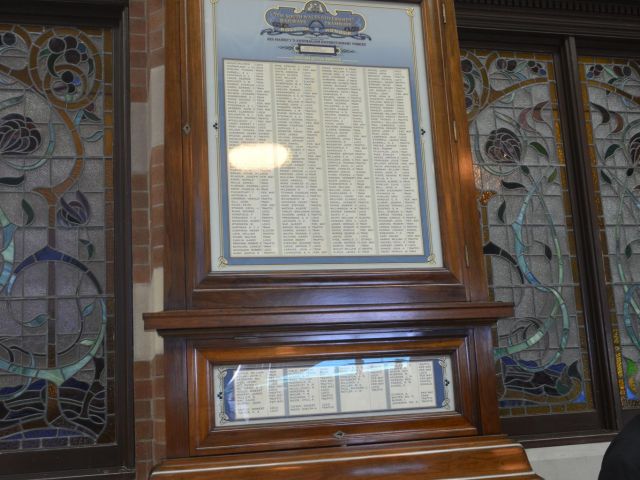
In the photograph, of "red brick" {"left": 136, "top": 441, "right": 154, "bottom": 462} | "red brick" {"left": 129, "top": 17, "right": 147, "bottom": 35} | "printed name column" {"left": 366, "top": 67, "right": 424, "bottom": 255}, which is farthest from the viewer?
"red brick" {"left": 129, "top": 17, "right": 147, "bottom": 35}

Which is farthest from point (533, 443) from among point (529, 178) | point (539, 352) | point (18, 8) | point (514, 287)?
point (18, 8)

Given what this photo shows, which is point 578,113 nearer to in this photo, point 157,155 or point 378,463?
point 157,155

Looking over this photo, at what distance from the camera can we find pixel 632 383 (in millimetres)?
3242

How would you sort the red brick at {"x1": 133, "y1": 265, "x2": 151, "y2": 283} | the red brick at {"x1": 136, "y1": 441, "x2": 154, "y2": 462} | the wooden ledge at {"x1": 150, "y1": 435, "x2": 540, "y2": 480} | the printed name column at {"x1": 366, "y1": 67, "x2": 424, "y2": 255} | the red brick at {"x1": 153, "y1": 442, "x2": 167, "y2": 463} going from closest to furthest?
the wooden ledge at {"x1": 150, "y1": 435, "x2": 540, "y2": 480}
the printed name column at {"x1": 366, "y1": 67, "x2": 424, "y2": 255}
the red brick at {"x1": 153, "y1": 442, "x2": 167, "y2": 463}
the red brick at {"x1": 136, "y1": 441, "x2": 154, "y2": 462}
the red brick at {"x1": 133, "y1": 265, "x2": 151, "y2": 283}

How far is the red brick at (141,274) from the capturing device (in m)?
2.81

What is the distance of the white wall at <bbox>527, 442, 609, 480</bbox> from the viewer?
2.99 meters

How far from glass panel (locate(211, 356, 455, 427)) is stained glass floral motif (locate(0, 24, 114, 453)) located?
117cm

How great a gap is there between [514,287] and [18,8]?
239 cm

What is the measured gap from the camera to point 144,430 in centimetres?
271

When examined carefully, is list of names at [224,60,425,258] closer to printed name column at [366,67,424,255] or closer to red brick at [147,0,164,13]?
printed name column at [366,67,424,255]

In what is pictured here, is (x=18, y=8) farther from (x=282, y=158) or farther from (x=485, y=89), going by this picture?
(x=485, y=89)

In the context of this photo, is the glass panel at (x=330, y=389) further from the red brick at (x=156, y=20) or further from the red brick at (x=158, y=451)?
the red brick at (x=156, y=20)

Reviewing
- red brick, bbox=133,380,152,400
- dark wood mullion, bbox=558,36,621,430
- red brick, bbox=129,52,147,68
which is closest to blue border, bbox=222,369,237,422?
red brick, bbox=133,380,152,400

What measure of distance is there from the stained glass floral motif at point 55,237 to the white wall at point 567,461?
5.63 feet
